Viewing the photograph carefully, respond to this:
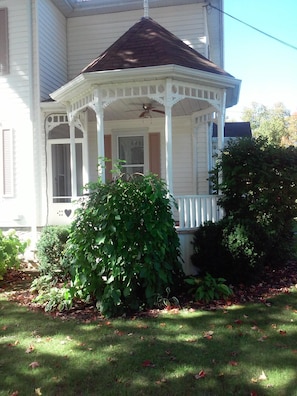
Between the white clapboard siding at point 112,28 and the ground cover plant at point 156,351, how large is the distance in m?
7.46

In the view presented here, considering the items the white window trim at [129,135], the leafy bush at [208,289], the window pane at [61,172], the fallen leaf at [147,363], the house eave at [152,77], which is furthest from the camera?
the white window trim at [129,135]

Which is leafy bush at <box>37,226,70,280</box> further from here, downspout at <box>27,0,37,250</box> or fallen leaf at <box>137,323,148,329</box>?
fallen leaf at <box>137,323,148,329</box>

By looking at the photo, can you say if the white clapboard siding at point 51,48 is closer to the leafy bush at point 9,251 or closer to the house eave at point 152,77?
the house eave at point 152,77

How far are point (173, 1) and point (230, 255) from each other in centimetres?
731

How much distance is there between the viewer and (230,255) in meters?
6.58

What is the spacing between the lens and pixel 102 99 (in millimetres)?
7781

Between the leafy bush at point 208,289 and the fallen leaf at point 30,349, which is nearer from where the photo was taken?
the fallen leaf at point 30,349

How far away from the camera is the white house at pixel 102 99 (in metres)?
7.70

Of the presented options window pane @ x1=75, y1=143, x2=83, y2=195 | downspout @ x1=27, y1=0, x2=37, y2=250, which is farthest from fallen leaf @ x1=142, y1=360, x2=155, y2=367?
window pane @ x1=75, y1=143, x2=83, y2=195

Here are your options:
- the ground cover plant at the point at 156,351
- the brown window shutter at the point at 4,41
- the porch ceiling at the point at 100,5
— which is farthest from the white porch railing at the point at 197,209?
the porch ceiling at the point at 100,5

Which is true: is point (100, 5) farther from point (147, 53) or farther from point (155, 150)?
point (155, 150)

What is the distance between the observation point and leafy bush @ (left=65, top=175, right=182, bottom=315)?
551 centimetres

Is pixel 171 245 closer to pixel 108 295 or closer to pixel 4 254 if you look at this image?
pixel 108 295

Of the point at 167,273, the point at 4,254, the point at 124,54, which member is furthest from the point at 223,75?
the point at 4,254
